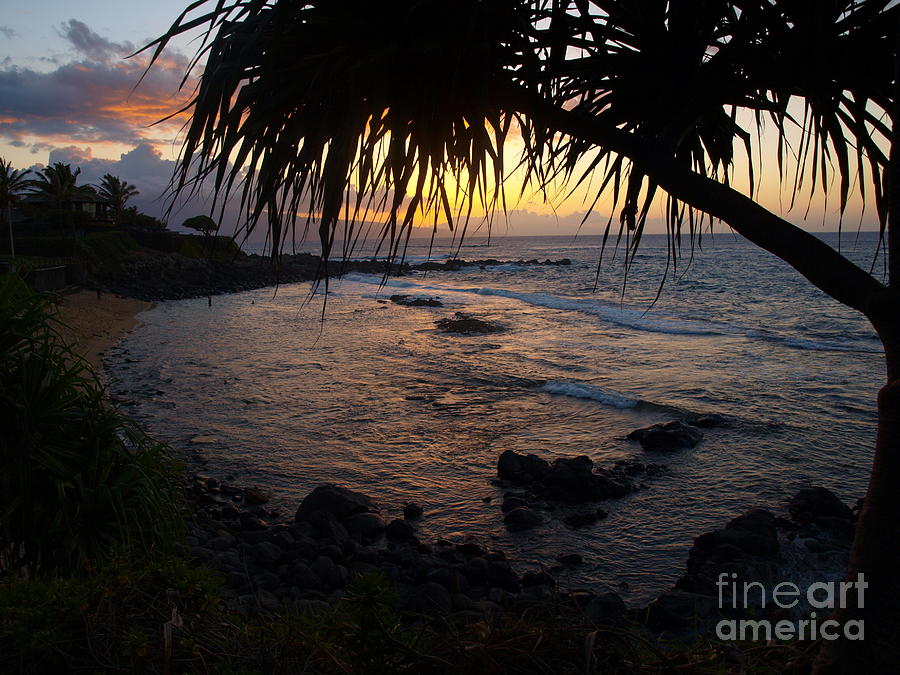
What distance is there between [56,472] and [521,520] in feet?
15.3

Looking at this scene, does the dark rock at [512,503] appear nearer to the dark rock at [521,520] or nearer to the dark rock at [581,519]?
the dark rock at [521,520]

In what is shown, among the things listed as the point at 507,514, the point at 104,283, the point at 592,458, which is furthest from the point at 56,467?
the point at 104,283

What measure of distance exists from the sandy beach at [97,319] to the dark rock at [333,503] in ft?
33.4

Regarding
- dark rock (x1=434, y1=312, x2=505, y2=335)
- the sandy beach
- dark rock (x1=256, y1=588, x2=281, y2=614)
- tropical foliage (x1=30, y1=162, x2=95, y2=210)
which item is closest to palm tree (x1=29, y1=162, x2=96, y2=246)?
tropical foliage (x1=30, y1=162, x2=95, y2=210)

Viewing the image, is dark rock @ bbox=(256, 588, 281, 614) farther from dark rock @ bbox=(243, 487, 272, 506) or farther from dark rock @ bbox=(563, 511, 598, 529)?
dark rock @ bbox=(563, 511, 598, 529)

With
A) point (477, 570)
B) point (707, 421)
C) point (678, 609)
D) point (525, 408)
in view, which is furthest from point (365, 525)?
point (707, 421)

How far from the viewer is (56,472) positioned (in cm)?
276

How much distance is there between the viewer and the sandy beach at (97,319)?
16297mm

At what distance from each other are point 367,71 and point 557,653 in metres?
1.99

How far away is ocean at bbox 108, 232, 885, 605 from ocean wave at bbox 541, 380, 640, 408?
1.7 inches

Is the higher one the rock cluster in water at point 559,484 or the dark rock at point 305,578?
the rock cluster in water at point 559,484

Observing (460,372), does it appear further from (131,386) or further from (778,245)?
(778,245)

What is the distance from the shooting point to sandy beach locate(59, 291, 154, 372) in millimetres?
16297

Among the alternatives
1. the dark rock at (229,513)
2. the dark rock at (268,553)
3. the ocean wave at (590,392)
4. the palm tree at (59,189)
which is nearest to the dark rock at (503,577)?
the dark rock at (268,553)
